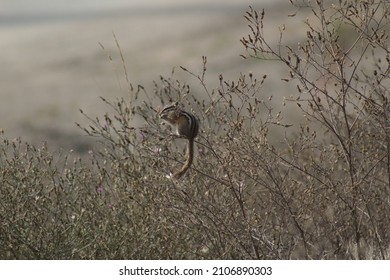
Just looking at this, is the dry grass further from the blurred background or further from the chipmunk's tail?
the blurred background

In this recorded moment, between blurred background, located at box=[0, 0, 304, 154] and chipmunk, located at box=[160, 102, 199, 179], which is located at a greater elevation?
blurred background, located at box=[0, 0, 304, 154]

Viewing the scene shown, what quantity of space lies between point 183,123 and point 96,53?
44.0 ft

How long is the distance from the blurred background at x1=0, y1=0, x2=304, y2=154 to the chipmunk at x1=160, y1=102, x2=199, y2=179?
662cm

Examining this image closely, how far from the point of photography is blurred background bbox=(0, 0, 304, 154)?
16109 mm

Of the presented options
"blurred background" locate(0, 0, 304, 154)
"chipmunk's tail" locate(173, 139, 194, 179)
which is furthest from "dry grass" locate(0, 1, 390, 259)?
"blurred background" locate(0, 0, 304, 154)

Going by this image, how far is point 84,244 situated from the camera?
22.5 feet

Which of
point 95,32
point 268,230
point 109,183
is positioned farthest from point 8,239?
point 95,32

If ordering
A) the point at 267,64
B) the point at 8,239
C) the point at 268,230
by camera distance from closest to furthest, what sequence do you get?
the point at 8,239 < the point at 268,230 < the point at 267,64

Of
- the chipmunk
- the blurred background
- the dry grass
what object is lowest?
the dry grass

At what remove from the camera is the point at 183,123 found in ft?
22.1

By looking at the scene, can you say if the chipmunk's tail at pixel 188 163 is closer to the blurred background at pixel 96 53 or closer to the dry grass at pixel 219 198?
the dry grass at pixel 219 198

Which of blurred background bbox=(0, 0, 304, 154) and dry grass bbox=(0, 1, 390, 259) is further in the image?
blurred background bbox=(0, 0, 304, 154)

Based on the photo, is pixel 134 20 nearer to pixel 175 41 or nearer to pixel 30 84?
pixel 175 41

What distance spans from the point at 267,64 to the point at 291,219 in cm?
1042
